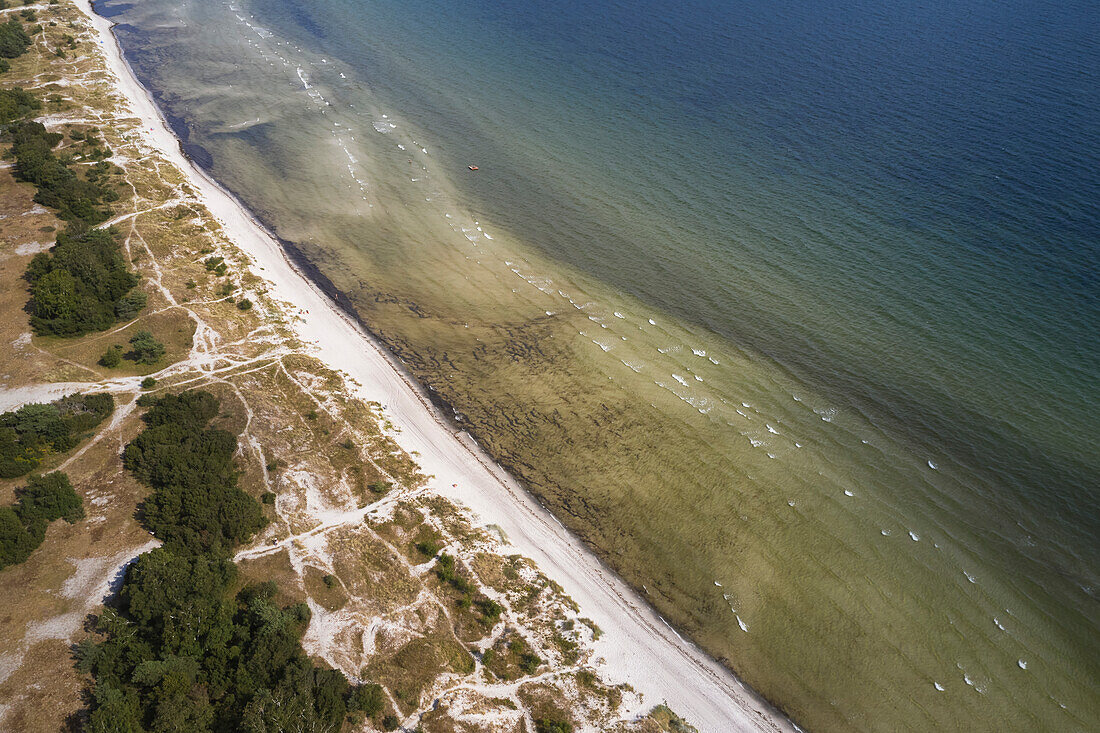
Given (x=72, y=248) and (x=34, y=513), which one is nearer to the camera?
(x=34, y=513)

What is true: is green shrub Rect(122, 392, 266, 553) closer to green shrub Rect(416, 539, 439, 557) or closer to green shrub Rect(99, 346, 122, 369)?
green shrub Rect(99, 346, 122, 369)

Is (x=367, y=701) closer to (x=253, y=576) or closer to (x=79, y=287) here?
(x=253, y=576)

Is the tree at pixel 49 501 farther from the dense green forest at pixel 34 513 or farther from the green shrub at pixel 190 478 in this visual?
the green shrub at pixel 190 478

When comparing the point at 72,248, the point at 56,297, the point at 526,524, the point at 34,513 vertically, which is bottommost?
the point at 34,513

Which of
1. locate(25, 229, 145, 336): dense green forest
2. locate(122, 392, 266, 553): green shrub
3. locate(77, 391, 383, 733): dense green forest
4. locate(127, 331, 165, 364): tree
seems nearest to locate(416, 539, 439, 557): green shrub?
locate(77, 391, 383, 733): dense green forest

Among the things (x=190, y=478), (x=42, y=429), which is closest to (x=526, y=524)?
(x=190, y=478)

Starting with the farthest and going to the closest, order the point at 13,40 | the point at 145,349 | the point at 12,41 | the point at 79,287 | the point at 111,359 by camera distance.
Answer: the point at 13,40, the point at 12,41, the point at 79,287, the point at 145,349, the point at 111,359

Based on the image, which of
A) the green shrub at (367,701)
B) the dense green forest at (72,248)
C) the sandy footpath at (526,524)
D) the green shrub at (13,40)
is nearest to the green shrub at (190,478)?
the sandy footpath at (526,524)
